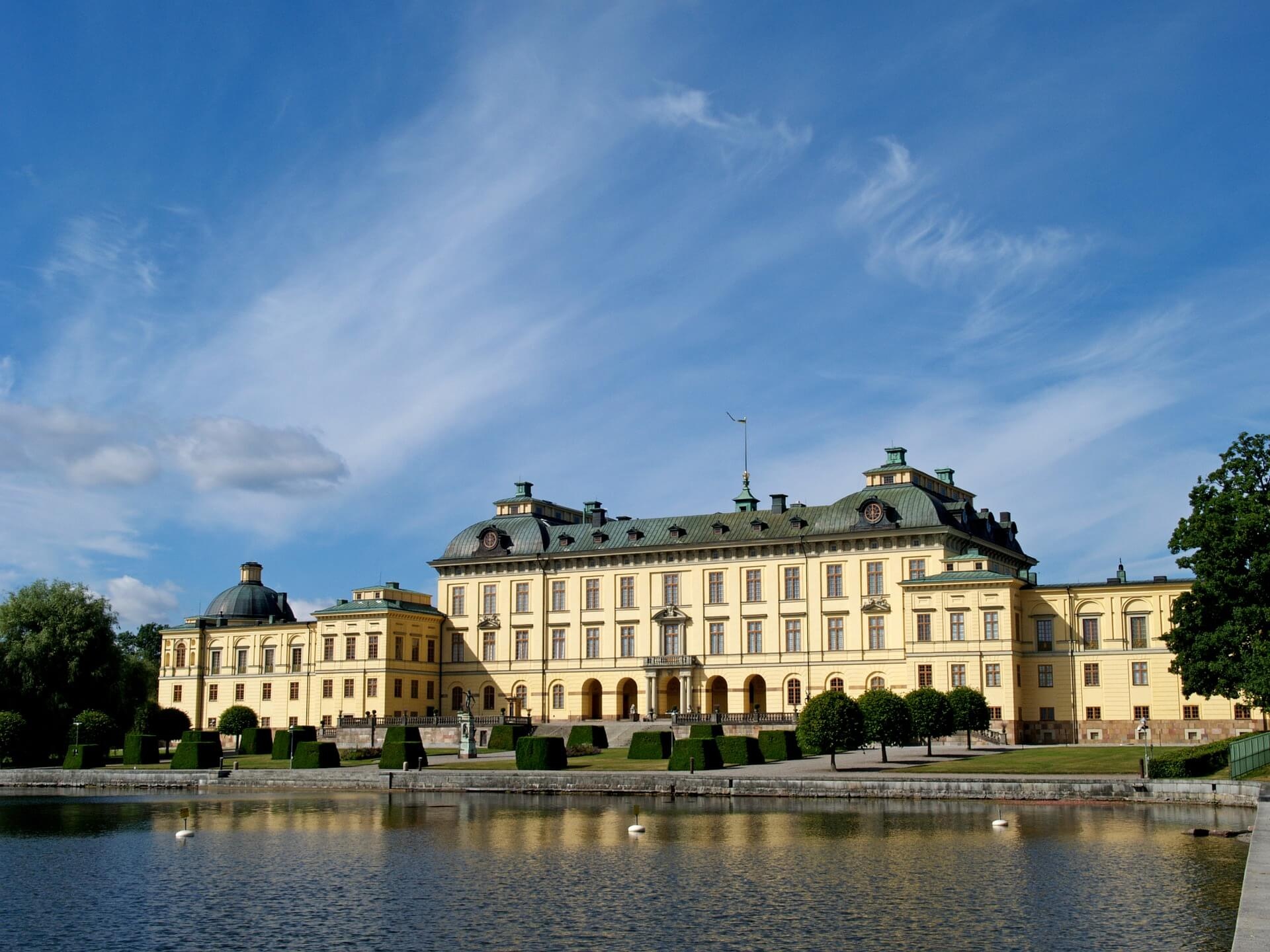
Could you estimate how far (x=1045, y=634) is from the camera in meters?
67.4

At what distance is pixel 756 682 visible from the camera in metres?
76.0

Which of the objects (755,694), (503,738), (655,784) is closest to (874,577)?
(755,694)

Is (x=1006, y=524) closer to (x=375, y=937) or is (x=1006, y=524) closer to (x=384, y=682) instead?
(x=384, y=682)

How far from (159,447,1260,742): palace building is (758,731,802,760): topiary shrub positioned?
13.0m

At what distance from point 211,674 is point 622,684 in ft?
94.4

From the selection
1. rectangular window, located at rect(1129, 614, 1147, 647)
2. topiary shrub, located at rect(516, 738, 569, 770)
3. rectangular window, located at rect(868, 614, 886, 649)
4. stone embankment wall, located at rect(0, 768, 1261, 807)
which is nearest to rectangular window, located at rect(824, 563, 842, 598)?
rectangular window, located at rect(868, 614, 886, 649)

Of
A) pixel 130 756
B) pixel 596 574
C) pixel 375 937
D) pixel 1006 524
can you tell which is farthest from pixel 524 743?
pixel 1006 524

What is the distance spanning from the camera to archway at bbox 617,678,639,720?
258ft

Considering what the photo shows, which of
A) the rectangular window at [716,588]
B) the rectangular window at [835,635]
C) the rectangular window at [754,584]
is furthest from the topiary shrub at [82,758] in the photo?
the rectangular window at [835,635]

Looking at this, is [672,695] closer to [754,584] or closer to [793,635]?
[754,584]

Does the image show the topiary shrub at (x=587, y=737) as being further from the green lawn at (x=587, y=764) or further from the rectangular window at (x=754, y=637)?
the rectangular window at (x=754, y=637)

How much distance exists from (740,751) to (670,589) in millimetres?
25411

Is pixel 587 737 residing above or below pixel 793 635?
below

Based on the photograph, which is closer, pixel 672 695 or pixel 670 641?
pixel 670 641
